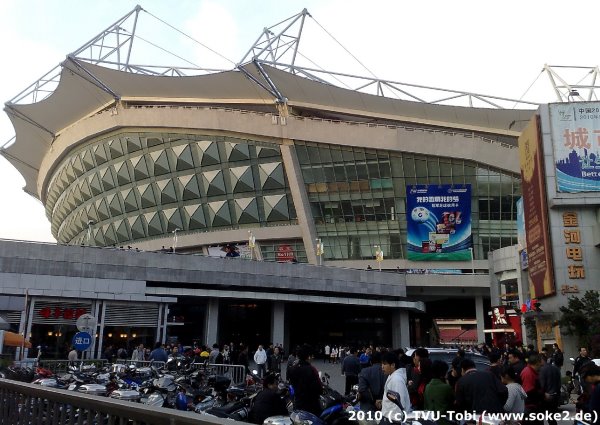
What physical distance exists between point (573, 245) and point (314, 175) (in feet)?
94.7

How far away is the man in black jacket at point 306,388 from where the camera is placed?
8.15 meters

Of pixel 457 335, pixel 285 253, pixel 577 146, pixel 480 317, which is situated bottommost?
pixel 457 335

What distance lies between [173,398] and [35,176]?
75.4m

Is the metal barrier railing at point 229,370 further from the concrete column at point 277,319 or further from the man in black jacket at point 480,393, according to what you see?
the concrete column at point 277,319

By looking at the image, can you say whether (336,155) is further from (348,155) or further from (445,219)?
(445,219)

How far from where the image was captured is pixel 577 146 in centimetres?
2630

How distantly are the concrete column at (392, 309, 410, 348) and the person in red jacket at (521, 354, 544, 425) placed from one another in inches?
1350

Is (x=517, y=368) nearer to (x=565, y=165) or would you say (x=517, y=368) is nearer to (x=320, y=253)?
(x=565, y=165)

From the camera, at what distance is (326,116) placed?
5400cm

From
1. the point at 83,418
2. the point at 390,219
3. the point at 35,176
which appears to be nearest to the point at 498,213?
the point at 390,219

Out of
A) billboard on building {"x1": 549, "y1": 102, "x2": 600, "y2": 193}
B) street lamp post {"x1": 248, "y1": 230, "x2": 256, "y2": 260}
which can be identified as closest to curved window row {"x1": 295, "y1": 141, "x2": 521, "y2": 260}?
street lamp post {"x1": 248, "y1": 230, "x2": 256, "y2": 260}

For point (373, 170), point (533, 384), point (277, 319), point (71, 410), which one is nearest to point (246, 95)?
point (373, 170)

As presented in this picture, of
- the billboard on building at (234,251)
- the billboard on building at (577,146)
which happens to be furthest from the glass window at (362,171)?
the billboard on building at (577,146)

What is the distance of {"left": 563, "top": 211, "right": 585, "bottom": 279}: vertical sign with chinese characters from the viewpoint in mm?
25094
